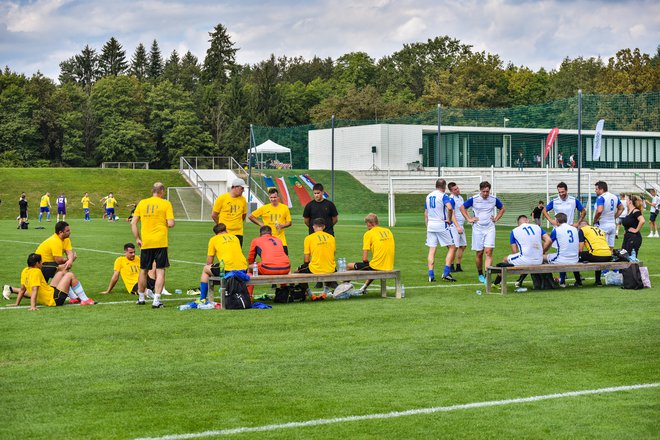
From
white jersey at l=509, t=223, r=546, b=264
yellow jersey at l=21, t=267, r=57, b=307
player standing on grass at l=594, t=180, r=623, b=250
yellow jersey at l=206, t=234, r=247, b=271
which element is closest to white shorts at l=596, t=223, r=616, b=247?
player standing on grass at l=594, t=180, r=623, b=250

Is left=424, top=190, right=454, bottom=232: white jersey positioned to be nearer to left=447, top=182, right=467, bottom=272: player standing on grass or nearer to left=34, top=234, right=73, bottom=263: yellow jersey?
left=447, top=182, right=467, bottom=272: player standing on grass

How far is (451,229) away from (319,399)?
1118 centimetres

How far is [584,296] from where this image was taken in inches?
559

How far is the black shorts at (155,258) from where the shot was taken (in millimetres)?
13461

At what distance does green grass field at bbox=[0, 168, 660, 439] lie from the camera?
6500 millimetres

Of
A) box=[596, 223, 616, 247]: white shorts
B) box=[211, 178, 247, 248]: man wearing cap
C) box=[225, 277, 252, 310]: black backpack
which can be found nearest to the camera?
box=[225, 277, 252, 310]: black backpack

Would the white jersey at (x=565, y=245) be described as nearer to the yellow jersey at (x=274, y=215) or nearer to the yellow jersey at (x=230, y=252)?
the yellow jersey at (x=274, y=215)

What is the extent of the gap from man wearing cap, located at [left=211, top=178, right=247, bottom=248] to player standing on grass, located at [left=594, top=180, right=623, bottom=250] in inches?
294

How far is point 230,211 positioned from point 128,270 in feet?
6.95

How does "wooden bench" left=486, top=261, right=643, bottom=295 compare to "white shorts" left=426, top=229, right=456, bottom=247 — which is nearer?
"wooden bench" left=486, top=261, right=643, bottom=295

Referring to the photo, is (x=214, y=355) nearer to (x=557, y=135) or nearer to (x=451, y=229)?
(x=451, y=229)

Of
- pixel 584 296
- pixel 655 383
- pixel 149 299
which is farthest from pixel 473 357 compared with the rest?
pixel 149 299

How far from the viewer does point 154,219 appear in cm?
1341

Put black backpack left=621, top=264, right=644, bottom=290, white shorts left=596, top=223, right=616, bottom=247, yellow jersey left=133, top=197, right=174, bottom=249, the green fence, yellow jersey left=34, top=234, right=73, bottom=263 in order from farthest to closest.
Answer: the green fence, white shorts left=596, top=223, right=616, bottom=247, black backpack left=621, top=264, right=644, bottom=290, yellow jersey left=34, top=234, right=73, bottom=263, yellow jersey left=133, top=197, right=174, bottom=249
